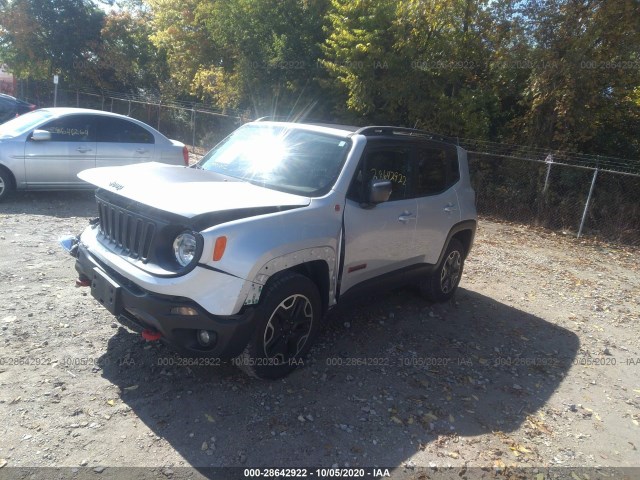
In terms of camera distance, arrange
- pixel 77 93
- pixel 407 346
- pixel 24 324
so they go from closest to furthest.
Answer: pixel 24 324, pixel 407 346, pixel 77 93

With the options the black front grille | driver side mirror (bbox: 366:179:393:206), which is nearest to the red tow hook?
the black front grille

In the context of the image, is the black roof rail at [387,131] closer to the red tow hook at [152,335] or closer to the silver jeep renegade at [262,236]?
the silver jeep renegade at [262,236]

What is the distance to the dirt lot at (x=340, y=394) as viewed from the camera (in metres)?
3.15

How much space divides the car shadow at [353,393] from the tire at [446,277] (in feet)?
1.57

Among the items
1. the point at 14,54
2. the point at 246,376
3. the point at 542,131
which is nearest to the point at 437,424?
the point at 246,376

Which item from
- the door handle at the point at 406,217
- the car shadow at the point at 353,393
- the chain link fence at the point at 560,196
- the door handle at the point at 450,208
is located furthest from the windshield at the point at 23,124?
the chain link fence at the point at 560,196

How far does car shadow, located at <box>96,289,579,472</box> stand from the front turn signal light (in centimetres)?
111

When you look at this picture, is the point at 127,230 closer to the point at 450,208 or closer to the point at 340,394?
the point at 340,394

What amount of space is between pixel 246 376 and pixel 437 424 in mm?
1477

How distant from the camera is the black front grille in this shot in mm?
3484

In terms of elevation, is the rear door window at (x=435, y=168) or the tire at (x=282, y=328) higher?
the rear door window at (x=435, y=168)

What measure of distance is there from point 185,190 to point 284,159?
1.12 metres

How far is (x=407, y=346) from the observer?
4805 millimetres

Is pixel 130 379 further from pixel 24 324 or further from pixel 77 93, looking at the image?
pixel 77 93
